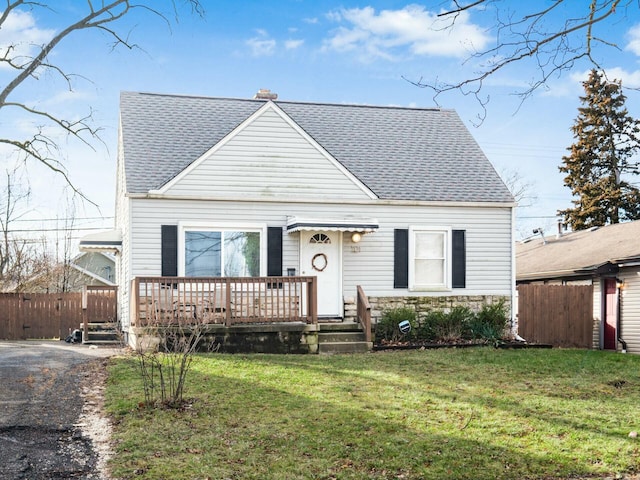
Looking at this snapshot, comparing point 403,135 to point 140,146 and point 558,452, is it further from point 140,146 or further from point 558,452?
point 558,452

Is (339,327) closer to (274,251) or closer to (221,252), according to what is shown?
(274,251)

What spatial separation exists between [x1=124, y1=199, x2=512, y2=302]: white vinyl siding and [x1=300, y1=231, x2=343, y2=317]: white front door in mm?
169

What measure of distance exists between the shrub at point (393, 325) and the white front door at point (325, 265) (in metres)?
1.02

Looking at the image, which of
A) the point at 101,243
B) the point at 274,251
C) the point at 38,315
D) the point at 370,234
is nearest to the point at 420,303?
the point at 370,234

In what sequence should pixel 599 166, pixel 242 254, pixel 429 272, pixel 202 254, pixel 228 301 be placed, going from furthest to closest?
pixel 599 166 < pixel 429 272 < pixel 242 254 < pixel 202 254 < pixel 228 301

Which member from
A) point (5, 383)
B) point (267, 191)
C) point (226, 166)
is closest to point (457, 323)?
point (267, 191)

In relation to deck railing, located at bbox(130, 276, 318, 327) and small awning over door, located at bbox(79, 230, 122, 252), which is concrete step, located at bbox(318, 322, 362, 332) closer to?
deck railing, located at bbox(130, 276, 318, 327)

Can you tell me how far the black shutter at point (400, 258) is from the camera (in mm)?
17188

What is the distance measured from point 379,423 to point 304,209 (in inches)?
349

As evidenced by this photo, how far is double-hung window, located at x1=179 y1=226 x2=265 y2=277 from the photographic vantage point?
15875 millimetres

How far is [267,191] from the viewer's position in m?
16.5

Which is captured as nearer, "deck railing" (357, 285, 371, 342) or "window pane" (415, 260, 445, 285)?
"deck railing" (357, 285, 371, 342)

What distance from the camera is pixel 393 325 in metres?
16.5

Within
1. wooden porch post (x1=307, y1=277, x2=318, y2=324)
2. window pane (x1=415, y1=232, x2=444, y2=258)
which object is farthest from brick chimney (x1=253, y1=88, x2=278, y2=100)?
wooden porch post (x1=307, y1=277, x2=318, y2=324)
